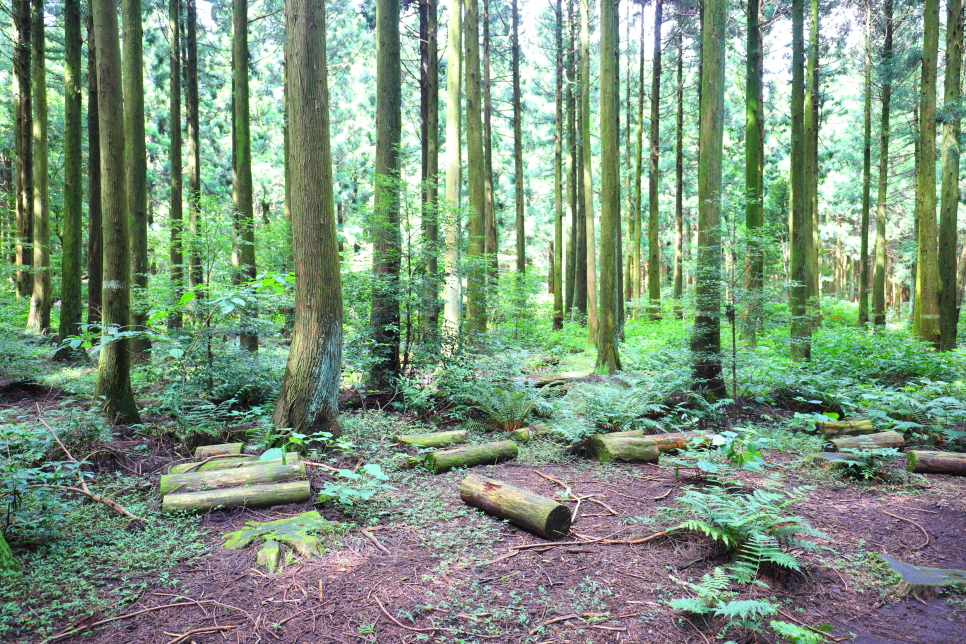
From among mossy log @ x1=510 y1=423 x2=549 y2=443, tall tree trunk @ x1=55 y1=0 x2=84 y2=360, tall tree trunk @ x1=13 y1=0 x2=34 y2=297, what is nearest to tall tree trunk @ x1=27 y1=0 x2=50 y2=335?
tall tree trunk @ x1=13 y1=0 x2=34 y2=297

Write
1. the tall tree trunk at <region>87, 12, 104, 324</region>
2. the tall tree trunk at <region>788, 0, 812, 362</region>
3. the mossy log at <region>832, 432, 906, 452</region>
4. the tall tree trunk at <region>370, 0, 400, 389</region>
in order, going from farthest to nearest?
the tall tree trunk at <region>788, 0, 812, 362</region> < the tall tree trunk at <region>87, 12, 104, 324</region> < the tall tree trunk at <region>370, 0, 400, 389</region> < the mossy log at <region>832, 432, 906, 452</region>

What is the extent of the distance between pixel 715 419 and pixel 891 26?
18081mm

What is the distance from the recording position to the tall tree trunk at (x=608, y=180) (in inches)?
402

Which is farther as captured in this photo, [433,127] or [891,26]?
[891,26]

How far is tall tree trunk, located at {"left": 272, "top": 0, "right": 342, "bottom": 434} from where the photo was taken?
564cm

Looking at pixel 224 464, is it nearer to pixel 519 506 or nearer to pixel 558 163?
pixel 519 506

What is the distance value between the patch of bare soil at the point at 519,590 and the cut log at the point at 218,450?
44.8 inches

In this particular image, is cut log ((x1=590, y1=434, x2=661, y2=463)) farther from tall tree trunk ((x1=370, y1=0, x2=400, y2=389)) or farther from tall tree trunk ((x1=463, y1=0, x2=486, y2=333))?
tall tree trunk ((x1=463, y1=0, x2=486, y2=333))

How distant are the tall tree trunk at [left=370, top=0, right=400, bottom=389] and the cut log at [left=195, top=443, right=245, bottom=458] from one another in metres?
2.77

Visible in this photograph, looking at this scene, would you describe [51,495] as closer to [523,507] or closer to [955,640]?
[523,507]

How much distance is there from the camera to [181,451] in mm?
5520

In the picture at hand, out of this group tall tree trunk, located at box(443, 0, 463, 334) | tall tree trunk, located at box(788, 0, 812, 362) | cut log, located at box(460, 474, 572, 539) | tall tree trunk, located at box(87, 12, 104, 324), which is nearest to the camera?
cut log, located at box(460, 474, 572, 539)

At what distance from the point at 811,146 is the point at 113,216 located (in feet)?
60.5

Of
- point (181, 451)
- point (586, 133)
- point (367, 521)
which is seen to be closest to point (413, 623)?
point (367, 521)
